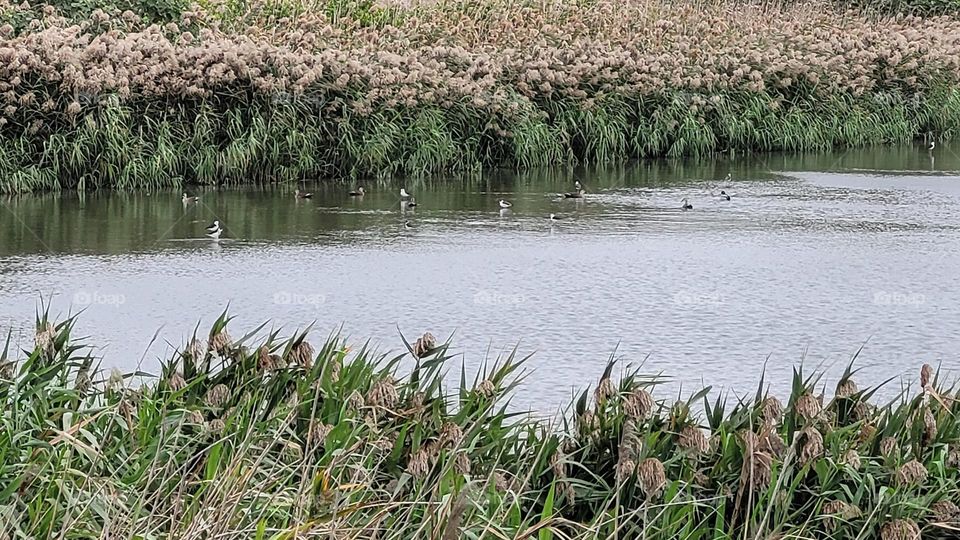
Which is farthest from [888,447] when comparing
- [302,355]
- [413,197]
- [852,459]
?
[413,197]

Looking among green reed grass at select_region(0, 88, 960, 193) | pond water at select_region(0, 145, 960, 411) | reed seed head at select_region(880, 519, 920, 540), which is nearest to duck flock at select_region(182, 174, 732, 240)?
pond water at select_region(0, 145, 960, 411)

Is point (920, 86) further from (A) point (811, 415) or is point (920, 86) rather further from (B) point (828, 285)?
(A) point (811, 415)

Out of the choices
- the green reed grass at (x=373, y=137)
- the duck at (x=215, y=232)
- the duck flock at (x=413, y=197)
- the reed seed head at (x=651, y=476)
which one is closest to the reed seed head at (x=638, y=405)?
the reed seed head at (x=651, y=476)

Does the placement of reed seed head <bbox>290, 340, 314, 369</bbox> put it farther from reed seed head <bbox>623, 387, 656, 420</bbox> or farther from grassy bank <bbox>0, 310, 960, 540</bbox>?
reed seed head <bbox>623, 387, 656, 420</bbox>

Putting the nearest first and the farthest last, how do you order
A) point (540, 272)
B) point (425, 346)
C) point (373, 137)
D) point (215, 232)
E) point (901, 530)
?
point (901, 530), point (425, 346), point (540, 272), point (215, 232), point (373, 137)

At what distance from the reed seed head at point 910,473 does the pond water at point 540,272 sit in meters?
1.58

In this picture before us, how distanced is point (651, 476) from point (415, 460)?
2.24ft

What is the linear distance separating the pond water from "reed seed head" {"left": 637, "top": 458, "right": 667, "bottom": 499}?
6.52 ft

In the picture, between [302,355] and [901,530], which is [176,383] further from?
[901,530]

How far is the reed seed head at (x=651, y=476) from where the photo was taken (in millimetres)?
3947

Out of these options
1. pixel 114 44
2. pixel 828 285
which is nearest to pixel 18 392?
pixel 828 285

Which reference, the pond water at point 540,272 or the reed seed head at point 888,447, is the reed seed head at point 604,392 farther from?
the pond water at point 540,272

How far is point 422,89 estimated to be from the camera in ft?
51.7

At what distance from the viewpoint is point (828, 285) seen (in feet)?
30.8
